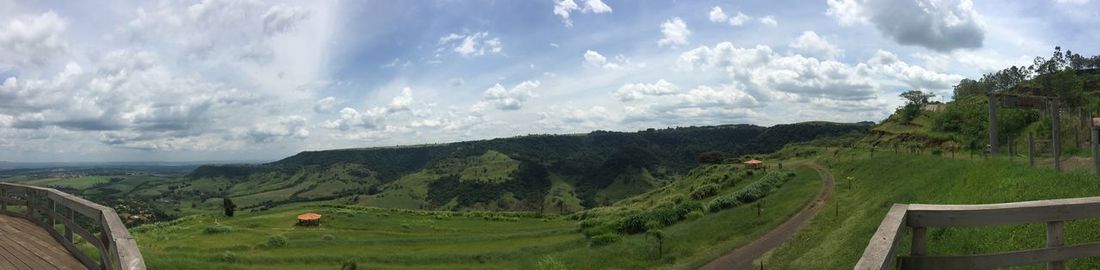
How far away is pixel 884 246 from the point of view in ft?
12.4

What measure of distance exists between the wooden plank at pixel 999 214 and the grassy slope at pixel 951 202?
173 inches

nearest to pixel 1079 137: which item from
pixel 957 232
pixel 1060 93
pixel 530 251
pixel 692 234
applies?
pixel 692 234

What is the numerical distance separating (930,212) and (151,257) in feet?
101

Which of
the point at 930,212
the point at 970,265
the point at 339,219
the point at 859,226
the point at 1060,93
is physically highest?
the point at 1060,93

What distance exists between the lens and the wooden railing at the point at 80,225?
5.70 meters

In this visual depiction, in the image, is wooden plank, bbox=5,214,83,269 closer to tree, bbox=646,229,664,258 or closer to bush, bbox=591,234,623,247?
tree, bbox=646,229,664,258

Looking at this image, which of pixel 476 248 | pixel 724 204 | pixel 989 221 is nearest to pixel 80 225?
pixel 989 221

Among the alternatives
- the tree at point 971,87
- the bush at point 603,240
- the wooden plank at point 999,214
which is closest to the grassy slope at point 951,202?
the wooden plank at point 999,214

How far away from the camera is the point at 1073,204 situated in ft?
14.0

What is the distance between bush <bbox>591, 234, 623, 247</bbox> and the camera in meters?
35.9

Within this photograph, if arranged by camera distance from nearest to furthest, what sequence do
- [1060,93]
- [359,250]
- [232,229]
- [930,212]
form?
[930,212], [359,250], [232,229], [1060,93]

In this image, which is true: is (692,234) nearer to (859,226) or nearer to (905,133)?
(859,226)

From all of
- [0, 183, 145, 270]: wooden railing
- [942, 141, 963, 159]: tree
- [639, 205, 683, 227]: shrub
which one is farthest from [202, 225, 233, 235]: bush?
[942, 141, 963, 159]: tree

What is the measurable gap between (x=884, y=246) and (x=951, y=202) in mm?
18813
